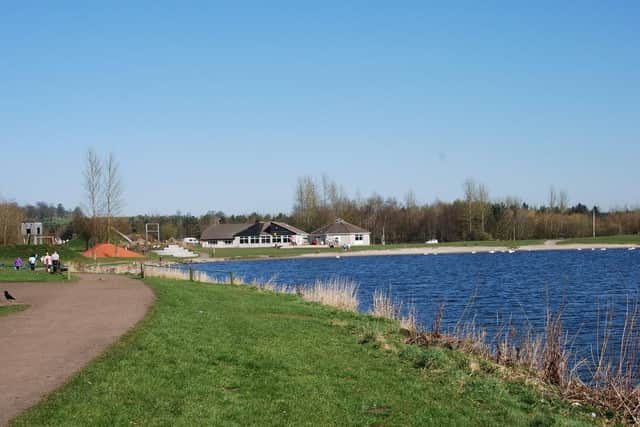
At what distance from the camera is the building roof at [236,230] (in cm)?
12177

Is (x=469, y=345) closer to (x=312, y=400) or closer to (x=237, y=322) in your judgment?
(x=237, y=322)

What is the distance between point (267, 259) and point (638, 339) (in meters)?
70.1

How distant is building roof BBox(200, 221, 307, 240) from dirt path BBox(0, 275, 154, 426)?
9345cm

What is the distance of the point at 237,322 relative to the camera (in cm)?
1809

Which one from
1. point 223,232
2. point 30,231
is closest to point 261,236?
point 223,232

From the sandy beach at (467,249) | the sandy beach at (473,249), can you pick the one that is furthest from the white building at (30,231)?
the sandy beach at (473,249)

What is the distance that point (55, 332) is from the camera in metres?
15.5

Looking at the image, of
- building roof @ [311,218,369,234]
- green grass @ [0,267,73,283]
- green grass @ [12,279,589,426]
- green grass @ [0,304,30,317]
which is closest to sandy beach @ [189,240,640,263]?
building roof @ [311,218,369,234]

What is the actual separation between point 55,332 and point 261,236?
10550 centimetres

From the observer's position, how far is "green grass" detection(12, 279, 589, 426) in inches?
358

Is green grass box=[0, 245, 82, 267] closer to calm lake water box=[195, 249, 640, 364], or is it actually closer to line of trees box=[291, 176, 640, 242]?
calm lake water box=[195, 249, 640, 364]

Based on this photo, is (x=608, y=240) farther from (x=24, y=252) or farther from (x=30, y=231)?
(x=24, y=252)

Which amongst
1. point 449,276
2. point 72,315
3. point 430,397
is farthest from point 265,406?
point 449,276

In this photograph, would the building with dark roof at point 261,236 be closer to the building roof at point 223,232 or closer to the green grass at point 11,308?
the building roof at point 223,232
